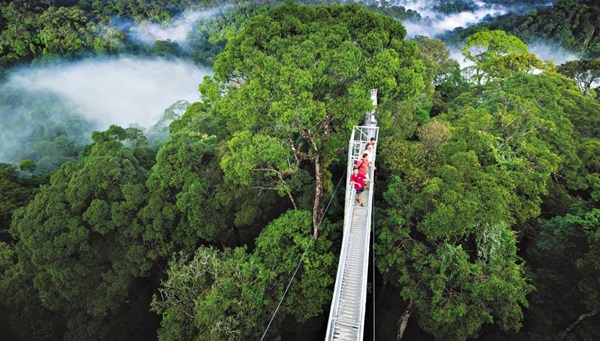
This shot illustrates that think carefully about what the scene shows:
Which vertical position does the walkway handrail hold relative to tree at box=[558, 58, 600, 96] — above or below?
below

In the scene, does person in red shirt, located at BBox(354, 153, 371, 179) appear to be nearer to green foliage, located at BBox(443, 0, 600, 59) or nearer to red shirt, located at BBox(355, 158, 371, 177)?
red shirt, located at BBox(355, 158, 371, 177)

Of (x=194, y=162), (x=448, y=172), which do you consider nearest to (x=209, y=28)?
(x=194, y=162)

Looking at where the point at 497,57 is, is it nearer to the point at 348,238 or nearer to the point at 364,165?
the point at 364,165

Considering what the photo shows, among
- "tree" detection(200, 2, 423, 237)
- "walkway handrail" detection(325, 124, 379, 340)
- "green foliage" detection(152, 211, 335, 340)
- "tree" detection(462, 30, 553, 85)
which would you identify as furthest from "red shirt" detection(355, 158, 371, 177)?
"tree" detection(462, 30, 553, 85)

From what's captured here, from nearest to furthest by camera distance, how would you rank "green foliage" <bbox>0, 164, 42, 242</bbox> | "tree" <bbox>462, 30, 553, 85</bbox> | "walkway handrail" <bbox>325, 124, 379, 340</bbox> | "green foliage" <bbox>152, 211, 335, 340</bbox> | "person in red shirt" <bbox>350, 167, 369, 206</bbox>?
"walkway handrail" <bbox>325, 124, 379, 340</bbox> < "green foliage" <bbox>152, 211, 335, 340</bbox> < "person in red shirt" <bbox>350, 167, 369, 206</bbox> < "green foliage" <bbox>0, 164, 42, 242</bbox> < "tree" <bbox>462, 30, 553, 85</bbox>

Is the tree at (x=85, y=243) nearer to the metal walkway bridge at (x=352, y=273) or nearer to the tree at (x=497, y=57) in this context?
the metal walkway bridge at (x=352, y=273)

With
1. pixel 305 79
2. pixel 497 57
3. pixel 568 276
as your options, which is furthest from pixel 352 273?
pixel 497 57
